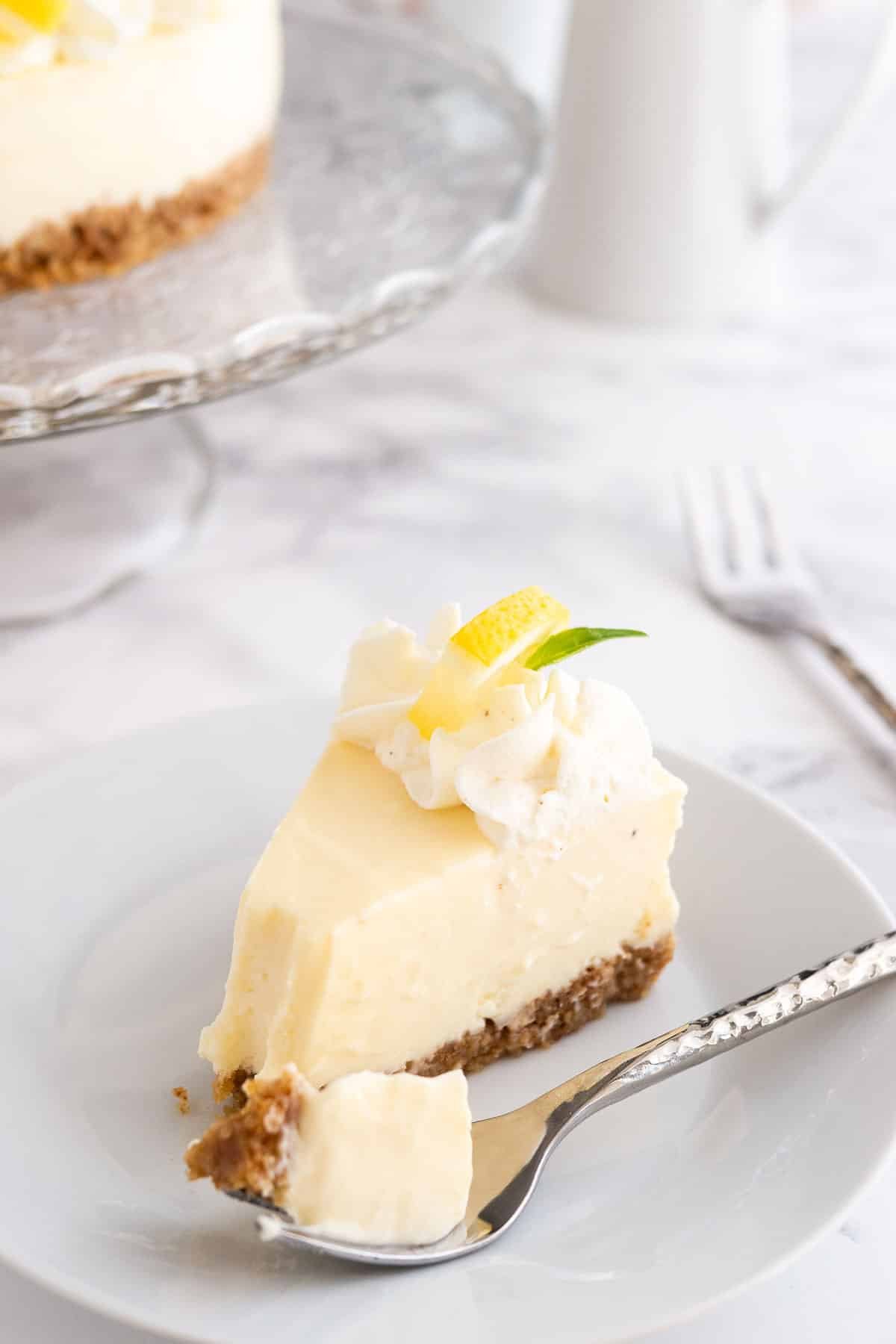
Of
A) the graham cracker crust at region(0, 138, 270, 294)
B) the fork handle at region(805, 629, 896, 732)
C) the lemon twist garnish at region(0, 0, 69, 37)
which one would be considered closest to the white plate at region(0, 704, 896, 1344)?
the fork handle at region(805, 629, 896, 732)

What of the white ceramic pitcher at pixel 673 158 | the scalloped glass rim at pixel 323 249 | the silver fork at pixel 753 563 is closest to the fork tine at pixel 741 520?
the silver fork at pixel 753 563

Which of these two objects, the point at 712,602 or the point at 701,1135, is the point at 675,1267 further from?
the point at 712,602

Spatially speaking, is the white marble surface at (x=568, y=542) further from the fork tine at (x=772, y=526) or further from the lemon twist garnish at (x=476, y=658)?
the lemon twist garnish at (x=476, y=658)

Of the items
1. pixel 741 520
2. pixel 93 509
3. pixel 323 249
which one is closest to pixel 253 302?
pixel 323 249

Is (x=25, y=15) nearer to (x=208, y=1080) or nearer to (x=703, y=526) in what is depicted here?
(x=703, y=526)

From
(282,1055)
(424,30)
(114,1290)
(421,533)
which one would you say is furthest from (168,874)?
(424,30)

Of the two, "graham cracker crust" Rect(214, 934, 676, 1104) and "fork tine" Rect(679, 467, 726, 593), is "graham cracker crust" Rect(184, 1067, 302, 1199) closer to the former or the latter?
"graham cracker crust" Rect(214, 934, 676, 1104)
